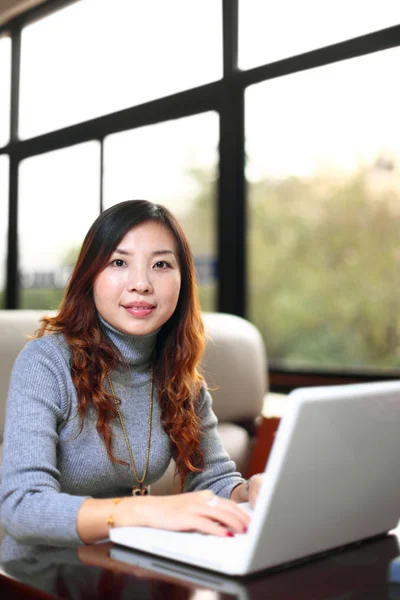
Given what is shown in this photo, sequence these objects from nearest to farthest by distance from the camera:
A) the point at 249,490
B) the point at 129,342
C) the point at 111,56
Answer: the point at 249,490
the point at 129,342
the point at 111,56

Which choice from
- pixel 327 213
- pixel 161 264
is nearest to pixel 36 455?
pixel 161 264

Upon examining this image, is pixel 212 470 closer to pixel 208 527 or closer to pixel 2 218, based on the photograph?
pixel 208 527

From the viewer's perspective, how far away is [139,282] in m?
1.29

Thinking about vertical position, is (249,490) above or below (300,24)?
below

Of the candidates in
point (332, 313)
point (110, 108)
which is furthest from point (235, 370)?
point (110, 108)

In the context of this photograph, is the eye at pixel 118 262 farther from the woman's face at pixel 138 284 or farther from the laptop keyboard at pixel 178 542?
the laptop keyboard at pixel 178 542

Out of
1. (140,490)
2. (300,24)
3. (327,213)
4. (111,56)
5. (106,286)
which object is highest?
(111,56)

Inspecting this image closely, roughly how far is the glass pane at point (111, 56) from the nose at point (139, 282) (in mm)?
2410

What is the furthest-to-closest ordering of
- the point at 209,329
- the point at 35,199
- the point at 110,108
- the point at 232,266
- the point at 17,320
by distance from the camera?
1. the point at 35,199
2. the point at 110,108
3. the point at 232,266
4. the point at 209,329
5. the point at 17,320

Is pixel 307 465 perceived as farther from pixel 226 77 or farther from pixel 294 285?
pixel 226 77

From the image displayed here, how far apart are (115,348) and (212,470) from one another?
315 millimetres

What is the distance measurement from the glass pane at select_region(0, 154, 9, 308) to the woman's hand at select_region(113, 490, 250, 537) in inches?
166

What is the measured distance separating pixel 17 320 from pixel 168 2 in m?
2.50

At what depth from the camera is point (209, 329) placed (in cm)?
260
